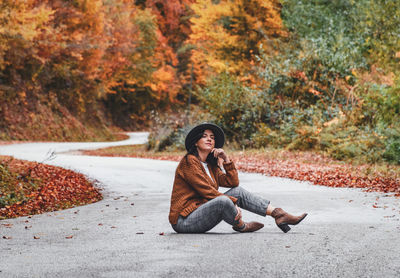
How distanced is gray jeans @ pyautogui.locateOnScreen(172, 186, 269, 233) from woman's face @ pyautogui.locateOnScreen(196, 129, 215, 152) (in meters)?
0.60

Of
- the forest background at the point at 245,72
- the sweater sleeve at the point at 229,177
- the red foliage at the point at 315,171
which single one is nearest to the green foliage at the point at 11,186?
the sweater sleeve at the point at 229,177

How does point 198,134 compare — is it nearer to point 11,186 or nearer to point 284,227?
point 284,227

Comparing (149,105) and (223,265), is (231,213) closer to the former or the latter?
(223,265)

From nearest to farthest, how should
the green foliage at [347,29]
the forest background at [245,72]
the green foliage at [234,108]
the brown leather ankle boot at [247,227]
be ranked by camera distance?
the brown leather ankle boot at [247,227] → the green foliage at [347,29] → the forest background at [245,72] → the green foliage at [234,108]

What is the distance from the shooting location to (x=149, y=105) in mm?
61062

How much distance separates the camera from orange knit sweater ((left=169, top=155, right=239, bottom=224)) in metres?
6.41

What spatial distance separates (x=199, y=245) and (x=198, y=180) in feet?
2.51

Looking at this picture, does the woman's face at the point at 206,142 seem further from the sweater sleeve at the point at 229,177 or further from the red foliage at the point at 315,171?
the red foliage at the point at 315,171

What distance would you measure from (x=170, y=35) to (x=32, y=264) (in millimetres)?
58299

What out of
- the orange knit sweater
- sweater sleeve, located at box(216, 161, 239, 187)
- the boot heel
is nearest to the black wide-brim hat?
the orange knit sweater

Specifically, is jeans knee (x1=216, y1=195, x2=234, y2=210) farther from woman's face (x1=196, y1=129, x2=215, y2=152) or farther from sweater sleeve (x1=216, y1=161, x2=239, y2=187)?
woman's face (x1=196, y1=129, x2=215, y2=152)

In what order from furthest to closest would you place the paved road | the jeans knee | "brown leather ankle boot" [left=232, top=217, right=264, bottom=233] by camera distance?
"brown leather ankle boot" [left=232, top=217, right=264, bottom=233] → the jeans knee → the paved road

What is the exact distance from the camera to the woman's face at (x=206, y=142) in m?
6.66

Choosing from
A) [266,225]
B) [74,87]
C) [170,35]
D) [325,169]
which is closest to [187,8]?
[170,35]
